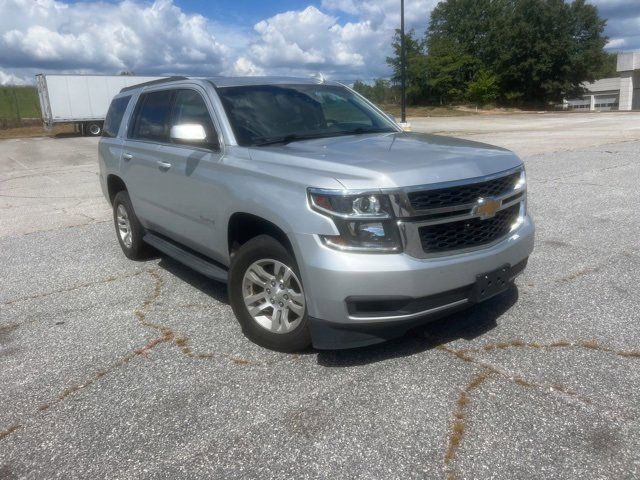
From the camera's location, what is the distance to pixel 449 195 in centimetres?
340

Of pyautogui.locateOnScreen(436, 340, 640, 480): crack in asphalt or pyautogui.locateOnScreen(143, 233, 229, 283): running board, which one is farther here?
pyautogui.locateOnScreen(143, 233, 229, 283): running board

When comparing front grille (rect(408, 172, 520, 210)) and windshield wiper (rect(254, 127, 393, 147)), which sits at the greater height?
windshield wiper (rect(254, 127, 393, 147))

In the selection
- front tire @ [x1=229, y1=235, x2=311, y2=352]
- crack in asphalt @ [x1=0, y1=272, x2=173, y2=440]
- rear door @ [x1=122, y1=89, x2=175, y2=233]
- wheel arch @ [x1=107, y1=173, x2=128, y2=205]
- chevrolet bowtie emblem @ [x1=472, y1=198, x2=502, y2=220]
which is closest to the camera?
crack in asphalt @ [x1=0, y1=272, x2=173, y2=440]

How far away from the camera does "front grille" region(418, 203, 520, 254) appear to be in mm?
3350

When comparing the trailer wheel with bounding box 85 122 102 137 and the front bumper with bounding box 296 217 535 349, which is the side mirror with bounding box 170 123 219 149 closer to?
the front bumper with bounding box 296 217 535 349

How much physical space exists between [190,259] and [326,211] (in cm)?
197

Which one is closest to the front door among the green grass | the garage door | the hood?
the hood

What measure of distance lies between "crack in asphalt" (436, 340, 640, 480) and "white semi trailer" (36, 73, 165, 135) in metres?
33.2

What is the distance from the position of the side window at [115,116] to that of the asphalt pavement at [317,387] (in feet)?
5.81

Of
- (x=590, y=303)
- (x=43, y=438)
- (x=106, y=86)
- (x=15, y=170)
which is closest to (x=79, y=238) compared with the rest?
(x=43, y=438)

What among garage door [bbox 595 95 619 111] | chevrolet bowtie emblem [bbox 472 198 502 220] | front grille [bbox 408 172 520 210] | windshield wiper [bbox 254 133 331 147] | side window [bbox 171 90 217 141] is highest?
side window [bbox 171 90 217 141]

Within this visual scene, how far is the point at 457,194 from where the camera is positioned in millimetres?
3434

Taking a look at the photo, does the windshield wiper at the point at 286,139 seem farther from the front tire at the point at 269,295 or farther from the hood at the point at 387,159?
the front tire at the point at 269,295

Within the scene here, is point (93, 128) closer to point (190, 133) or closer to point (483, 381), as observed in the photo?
point (190, 133)
